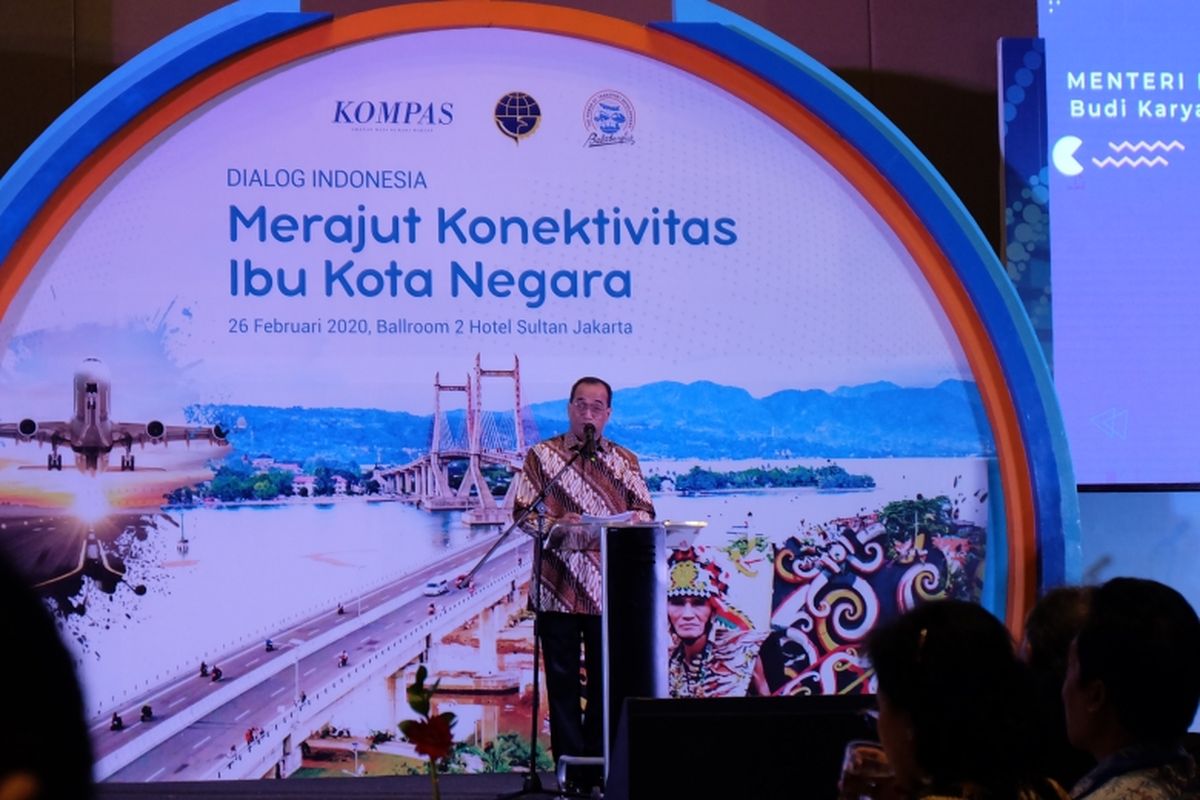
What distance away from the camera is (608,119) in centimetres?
506

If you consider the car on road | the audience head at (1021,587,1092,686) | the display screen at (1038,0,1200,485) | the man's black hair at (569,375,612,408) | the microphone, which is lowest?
the car on road

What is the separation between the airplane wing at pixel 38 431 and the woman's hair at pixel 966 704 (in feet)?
12.7

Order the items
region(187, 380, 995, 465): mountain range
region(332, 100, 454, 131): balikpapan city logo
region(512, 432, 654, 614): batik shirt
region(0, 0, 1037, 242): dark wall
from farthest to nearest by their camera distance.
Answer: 1. region(0, 0, 1037, 242): dark wall
2. region(332, 100, 454, 131): balikpapan city logo
3. region(187, 380, 995, 465): mountain range
4. region(512, 432, 654, 614): batik shirt

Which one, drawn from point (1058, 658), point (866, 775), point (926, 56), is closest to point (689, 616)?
point (926, 56)

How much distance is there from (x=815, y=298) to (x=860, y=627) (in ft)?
3.88

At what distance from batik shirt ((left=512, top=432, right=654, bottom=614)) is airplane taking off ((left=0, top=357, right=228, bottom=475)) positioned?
1150mm

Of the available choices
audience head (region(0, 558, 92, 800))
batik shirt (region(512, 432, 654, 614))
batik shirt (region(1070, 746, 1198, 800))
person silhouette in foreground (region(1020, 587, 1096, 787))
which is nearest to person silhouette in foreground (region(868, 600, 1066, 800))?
batik shirt (region(1070, 746, 1198, 800))

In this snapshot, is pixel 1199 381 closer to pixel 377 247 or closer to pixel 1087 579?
pixel 1087 579

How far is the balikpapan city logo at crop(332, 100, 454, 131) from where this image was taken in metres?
4.96

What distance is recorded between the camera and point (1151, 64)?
199 inches

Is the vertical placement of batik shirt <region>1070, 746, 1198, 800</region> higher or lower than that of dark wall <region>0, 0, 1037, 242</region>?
lower

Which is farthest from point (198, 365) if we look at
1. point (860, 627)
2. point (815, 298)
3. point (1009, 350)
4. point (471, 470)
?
point (1009, 350)

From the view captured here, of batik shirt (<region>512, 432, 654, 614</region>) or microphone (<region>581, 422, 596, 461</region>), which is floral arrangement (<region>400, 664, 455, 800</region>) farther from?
batik shirt (<region>512, 432, 654, 614</region>)

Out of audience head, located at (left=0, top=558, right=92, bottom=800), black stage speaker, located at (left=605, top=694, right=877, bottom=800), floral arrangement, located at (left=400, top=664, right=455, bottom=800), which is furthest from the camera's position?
black stage speaker, located at (left=605, top=694, right=877, bottom=800)
